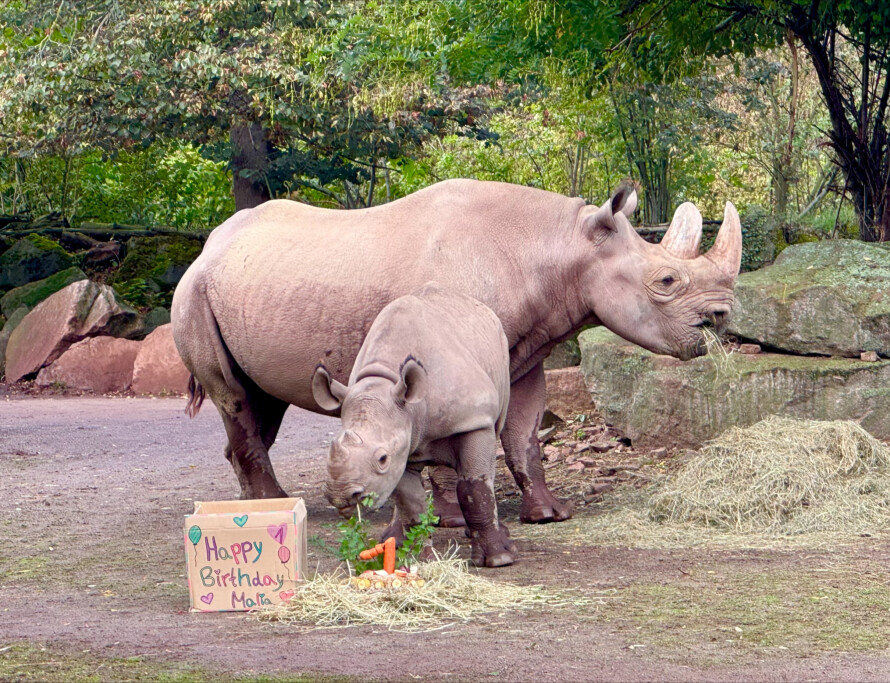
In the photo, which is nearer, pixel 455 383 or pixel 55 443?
pixel 455 383

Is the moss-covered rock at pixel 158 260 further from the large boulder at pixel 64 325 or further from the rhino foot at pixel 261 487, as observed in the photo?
the rhino foot at pixel 261 487

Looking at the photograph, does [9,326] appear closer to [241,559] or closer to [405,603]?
[241,559]

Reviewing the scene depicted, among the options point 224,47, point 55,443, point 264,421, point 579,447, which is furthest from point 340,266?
point 224,47

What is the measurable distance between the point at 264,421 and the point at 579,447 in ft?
9.31

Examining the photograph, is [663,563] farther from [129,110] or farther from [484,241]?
[129,110]

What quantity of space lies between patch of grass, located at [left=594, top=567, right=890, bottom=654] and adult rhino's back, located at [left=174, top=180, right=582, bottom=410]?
81.6 inches

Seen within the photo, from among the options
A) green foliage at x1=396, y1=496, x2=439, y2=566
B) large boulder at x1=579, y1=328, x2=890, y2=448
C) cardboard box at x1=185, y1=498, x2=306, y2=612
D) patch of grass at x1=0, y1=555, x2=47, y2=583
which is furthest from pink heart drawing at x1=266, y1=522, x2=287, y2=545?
large boulder at x1=579, y1=328, x2=890, y2=448

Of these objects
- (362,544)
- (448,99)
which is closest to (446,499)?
(362,544)

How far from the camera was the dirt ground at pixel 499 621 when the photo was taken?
4.07 m

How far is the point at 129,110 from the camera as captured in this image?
15.6 metres

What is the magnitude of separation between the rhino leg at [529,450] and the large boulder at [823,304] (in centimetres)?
254

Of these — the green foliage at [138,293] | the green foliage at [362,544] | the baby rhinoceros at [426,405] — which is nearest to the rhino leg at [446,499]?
the baby rhinoceros at [426,405]

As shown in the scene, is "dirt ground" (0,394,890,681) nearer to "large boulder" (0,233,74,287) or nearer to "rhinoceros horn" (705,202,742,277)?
"rhinoceros horn" (705,202,742,277)

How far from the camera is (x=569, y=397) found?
34.8 ft
